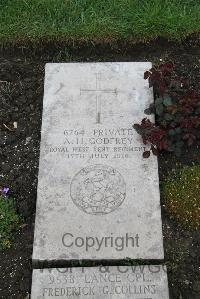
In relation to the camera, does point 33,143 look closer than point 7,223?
No

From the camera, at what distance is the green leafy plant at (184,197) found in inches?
149

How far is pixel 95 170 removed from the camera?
388 cm

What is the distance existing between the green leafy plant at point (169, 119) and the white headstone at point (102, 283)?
0.90m

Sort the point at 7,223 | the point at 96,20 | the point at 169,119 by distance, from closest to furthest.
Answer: the point at 7,223, the point at 169,119, the point at 96,20

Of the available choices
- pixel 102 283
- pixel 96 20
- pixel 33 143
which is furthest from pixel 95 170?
pixel 96 20

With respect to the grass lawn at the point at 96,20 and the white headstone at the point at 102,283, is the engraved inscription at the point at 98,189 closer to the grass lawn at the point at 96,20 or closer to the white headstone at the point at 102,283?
the white headstone at the point at 102,283

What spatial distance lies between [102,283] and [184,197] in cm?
89

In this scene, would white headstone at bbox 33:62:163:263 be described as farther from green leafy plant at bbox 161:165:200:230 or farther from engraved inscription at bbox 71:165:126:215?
green leafy plant at bbox 161:165:200:230

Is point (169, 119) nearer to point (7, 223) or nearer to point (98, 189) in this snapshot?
point (98, 189)

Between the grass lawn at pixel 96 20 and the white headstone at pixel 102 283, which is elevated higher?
the grass lawn at pixel 96 20

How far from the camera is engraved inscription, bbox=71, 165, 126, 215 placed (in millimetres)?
3738

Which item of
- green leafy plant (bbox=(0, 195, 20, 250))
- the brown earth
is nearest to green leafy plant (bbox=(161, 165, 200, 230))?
the brown earth

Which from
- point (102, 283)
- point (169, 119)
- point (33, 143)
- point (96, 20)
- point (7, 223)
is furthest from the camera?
point (96, 20)

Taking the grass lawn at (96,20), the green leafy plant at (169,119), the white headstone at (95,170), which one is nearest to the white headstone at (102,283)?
the white headstone at (95,170)
